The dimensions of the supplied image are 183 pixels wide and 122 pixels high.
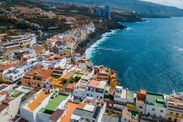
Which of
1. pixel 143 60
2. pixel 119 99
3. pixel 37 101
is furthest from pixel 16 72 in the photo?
pixel 143 60

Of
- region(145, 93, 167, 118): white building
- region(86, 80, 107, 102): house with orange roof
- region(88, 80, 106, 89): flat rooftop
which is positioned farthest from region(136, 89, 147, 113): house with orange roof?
region(88, 80, 106, 89): flat rooftop

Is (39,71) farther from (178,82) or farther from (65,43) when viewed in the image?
(178,82)

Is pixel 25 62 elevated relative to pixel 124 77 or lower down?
elevated

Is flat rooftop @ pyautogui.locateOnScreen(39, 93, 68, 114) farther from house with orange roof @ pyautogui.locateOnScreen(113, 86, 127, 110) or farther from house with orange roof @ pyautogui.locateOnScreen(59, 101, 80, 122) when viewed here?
house with orange roof @ pyautogui.locateOnScreen(113, 86, 127, 110)

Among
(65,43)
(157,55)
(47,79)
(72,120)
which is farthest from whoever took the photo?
(157,55)

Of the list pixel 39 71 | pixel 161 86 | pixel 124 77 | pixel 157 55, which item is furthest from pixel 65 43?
pixel 157 55

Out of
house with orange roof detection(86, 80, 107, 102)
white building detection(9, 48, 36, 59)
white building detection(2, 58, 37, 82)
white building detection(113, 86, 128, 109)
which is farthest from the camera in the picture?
white building detection(9, 48, 36, 59)

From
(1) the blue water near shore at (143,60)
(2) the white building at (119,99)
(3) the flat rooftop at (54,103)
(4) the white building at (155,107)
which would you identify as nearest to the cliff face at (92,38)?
(1) the blue water near shore at (143,60)

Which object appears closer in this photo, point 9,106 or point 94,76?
point 9,106
